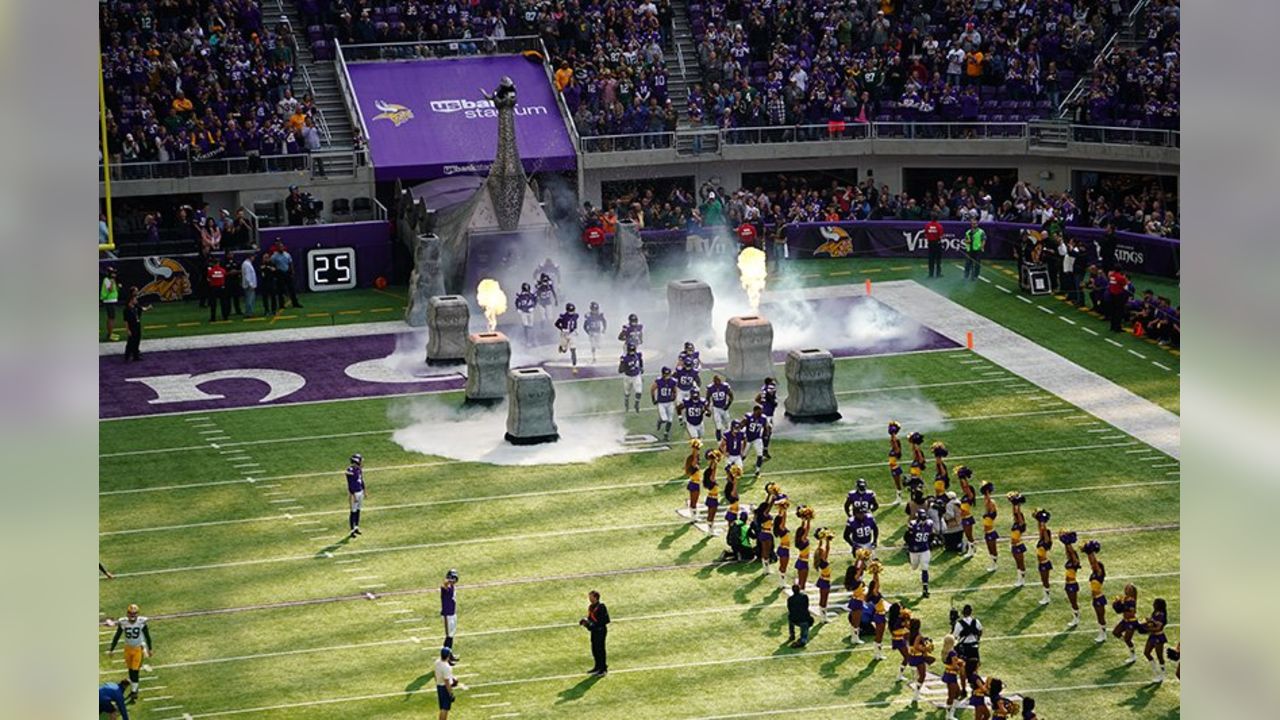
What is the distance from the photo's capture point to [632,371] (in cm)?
3309

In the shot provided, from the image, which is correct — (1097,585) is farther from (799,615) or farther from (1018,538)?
(799,615)

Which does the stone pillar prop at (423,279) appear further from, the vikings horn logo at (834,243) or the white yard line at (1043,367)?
the vikings horn logo at (834,243)

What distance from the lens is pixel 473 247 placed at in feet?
131

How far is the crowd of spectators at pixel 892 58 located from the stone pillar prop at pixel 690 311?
36.8 feet

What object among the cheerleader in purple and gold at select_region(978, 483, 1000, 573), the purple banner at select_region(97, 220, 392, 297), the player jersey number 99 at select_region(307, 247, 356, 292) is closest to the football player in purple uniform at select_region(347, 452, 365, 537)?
the cheerleader in purple and gold at select_region(978, 483, 1000, 573)

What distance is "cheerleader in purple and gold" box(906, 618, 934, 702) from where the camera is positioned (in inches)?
838

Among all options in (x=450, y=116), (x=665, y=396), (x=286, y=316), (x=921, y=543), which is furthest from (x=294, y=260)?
(x=921, y=543)

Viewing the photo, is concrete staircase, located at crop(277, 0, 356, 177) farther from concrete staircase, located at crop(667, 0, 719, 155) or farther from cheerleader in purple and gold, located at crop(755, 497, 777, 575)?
cheerleader in purple and gold, located at crop(755, 497, 777, 575)

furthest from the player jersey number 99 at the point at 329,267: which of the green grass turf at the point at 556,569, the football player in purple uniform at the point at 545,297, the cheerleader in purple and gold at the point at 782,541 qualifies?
the cheerleader in purple and gold at the point at 782,541

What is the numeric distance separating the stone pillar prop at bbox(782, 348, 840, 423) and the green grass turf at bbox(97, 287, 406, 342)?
11.3 meters

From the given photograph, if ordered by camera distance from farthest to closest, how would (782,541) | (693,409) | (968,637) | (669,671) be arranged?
(693,409) → (782,541) → (669,671) → (968,637)

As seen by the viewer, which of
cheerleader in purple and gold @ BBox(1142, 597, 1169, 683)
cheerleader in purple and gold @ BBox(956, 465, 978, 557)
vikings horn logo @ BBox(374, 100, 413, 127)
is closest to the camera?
cheerleader in purple and gold @ BBox(1142, 597, 1169, 683)

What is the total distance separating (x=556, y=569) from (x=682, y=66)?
26.3 meters

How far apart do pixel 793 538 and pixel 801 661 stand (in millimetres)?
4652
